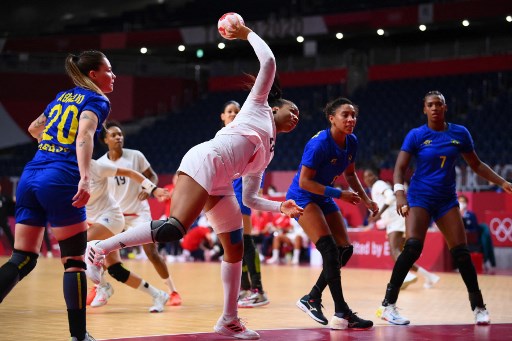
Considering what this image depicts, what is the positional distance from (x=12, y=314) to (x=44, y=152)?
331cm

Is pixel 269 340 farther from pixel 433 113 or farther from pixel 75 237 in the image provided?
pixel 433 113

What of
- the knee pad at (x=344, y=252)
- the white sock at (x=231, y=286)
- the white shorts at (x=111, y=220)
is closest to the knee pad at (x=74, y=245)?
the white sock at (x=231, y=286)

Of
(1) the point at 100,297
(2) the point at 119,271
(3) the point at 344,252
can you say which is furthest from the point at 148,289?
(3) the point at 344,252

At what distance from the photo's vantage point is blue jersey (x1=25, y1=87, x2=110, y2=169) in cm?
556

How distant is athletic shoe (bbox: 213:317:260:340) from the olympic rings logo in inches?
466

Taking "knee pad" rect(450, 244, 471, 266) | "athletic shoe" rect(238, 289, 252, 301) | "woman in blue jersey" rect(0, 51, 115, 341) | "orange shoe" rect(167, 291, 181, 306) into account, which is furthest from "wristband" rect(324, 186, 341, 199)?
"orange shoe" rect(167, 291, 181, 306)

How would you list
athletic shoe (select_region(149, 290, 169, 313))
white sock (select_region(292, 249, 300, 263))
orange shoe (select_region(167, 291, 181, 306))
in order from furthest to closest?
white sock (select_region(292, 249, 300, 263)) → orange shoe (select_region(167, 291, 181, 306)) → athletic shoe (select_region(149, 290, 169, 313))

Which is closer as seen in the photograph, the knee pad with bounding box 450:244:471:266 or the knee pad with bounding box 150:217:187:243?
the knee pad with bounding box 150:217:187:243

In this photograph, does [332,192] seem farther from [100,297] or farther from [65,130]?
[100,297]

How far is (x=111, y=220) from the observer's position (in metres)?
9.01

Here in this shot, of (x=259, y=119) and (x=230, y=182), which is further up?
(x=259, y=119)

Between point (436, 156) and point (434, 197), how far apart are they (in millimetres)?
403

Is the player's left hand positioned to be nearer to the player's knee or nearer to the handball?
the handball

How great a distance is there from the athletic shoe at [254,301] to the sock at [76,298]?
3893 millimetres
